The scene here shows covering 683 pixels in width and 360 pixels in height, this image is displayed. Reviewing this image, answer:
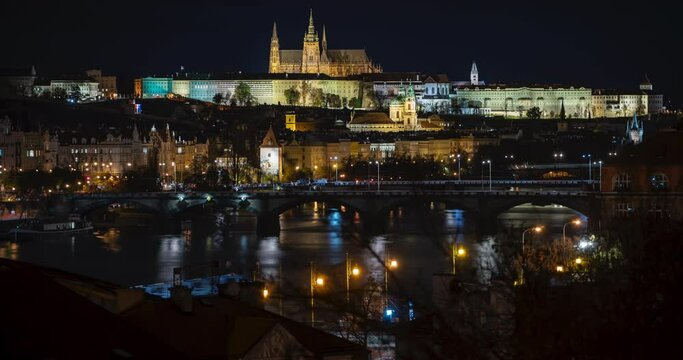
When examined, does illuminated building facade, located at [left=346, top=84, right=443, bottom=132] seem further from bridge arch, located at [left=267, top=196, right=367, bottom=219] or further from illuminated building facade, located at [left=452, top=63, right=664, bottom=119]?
bridge arch, located at [left=267, top=196, right=367, bottom=219]

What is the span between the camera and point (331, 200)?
46219 mm

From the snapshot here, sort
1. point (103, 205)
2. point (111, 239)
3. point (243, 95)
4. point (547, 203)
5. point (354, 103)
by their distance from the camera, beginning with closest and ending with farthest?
point (111, 239) < point (547, 203) < point (103, 205) < point (243, 95) < point (354, 103)

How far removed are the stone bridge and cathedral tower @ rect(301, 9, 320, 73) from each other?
268 ft

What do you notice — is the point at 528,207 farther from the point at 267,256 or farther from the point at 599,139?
the point at 599,139

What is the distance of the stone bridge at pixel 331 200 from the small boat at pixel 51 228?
7.46ft

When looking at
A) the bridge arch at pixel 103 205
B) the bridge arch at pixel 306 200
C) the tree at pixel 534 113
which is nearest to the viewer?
the bridge arch at pixel 306 200

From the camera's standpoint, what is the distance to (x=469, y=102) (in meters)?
124

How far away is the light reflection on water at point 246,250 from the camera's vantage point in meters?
27.4

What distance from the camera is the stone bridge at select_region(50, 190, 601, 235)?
4194 centimetres

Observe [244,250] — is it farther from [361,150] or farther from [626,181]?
[361,150]

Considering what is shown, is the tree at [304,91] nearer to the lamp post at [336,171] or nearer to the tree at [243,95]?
the tree at [243,95]

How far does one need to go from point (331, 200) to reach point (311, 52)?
291 feet

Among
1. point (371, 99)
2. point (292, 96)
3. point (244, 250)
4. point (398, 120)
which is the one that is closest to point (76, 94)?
point (292, 96)

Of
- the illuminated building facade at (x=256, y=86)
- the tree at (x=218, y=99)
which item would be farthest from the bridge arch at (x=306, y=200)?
the illuminated building facade at (x=256, y=86)
